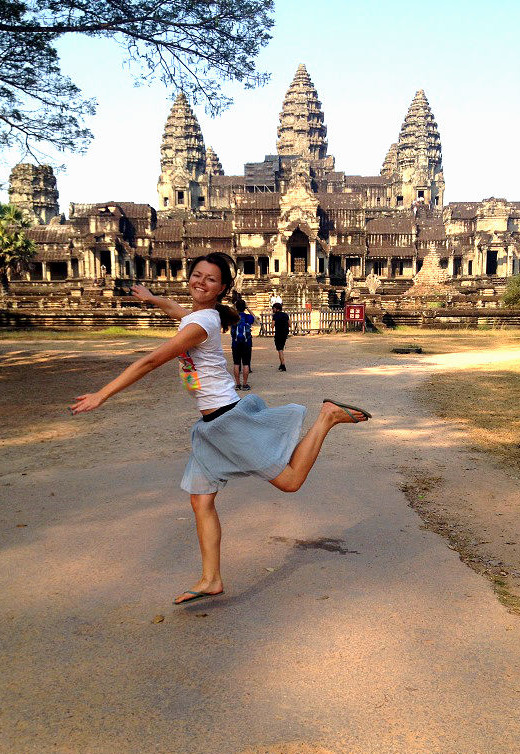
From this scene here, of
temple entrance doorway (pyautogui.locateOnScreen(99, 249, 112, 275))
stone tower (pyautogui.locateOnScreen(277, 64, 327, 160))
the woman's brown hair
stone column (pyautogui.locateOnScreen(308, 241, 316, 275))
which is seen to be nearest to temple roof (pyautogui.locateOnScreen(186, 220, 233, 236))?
temple entrance doorway (pyautogui.locateOnScreen(99, 249, 112, 275))

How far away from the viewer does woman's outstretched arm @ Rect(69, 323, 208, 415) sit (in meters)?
2.84

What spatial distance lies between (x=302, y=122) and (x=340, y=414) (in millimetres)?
77224

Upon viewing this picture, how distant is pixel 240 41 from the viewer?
12758mm

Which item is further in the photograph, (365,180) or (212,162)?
(212,162)

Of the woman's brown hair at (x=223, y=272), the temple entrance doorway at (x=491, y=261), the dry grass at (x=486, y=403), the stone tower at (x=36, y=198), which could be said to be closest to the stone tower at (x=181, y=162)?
the stone tower at (x=36, y=198)

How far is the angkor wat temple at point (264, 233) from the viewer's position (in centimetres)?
4534

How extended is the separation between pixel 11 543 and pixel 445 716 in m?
2.90

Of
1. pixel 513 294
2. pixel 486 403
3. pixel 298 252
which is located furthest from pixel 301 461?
pixel 298 252

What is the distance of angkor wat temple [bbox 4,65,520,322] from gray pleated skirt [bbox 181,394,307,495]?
3340 cm

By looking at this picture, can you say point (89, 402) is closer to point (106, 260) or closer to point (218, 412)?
point (218, 412)

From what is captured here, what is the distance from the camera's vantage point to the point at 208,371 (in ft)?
A: 10.6

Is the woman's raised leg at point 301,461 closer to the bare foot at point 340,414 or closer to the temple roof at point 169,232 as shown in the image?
the bare foot at point 340,414

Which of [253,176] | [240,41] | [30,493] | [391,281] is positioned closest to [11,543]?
[30,493]

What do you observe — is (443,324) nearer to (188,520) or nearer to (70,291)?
(70,291)
